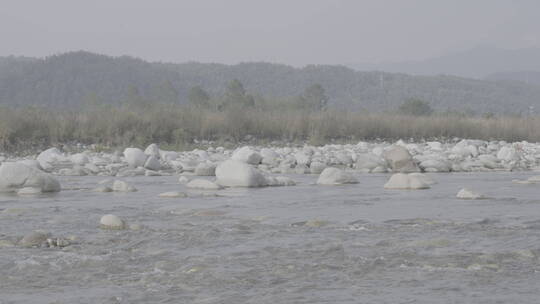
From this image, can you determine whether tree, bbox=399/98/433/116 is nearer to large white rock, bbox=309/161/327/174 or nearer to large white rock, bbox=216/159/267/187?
large white rock, bbox=309/161/327/174

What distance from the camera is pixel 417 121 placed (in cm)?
2622

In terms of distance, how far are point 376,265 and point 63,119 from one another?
606 inches

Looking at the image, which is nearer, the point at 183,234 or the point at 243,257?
the point at 243,257

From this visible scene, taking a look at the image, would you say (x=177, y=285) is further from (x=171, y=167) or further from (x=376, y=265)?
(x=171, y=167)

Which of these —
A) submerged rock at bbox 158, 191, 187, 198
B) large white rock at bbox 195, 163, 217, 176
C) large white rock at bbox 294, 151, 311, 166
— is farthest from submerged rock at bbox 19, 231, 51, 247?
large white rock at bbox 294, 151, 311, 166

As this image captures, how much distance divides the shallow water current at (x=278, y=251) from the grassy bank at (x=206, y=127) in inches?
363

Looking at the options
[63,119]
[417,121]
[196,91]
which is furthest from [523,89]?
[63,119]

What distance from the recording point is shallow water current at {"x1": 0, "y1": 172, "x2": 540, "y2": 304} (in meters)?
4.65

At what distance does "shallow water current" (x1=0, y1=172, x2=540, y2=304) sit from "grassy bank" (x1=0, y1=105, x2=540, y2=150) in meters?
9.22

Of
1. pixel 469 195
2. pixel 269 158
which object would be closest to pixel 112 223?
pixel 469 195

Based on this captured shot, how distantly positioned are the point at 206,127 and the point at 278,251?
1530cm

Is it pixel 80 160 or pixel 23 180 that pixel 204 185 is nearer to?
pixel 23 180

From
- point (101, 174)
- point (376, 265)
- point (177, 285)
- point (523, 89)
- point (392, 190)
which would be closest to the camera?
point (177, 285)

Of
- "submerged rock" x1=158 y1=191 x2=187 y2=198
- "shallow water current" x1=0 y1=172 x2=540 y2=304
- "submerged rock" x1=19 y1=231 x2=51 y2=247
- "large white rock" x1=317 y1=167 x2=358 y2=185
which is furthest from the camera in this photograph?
"large white rock" x1=317 y1=167 x2=358 y2=185
